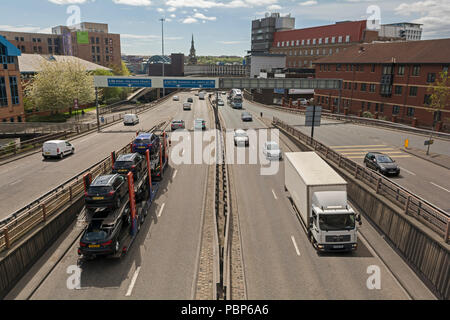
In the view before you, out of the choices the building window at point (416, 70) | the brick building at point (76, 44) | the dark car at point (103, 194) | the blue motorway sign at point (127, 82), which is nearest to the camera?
the dark car at point (103, 194)

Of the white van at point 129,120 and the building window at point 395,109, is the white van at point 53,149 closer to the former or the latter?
the white van at point 129,120

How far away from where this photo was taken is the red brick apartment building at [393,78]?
54.1m

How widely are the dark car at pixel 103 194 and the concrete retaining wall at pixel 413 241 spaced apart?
15.3m

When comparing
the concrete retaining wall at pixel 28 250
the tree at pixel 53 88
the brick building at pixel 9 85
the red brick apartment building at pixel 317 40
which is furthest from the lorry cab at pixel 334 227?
the red brick apartment building at pixel 317 40

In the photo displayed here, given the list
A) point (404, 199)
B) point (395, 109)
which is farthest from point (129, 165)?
point (395, 109)

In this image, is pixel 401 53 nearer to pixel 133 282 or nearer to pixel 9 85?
pixel 133 282

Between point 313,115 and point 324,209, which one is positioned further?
point 313,115

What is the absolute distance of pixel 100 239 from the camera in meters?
15.5

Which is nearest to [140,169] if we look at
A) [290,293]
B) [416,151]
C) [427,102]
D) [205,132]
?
[290,293]

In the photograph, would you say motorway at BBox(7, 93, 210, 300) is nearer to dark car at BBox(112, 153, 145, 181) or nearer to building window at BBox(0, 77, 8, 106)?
dark car at BBox(112, 153, 145, 181)

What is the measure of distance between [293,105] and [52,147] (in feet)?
225

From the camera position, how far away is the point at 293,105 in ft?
297

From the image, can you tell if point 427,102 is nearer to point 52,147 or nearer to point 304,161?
point 304,161

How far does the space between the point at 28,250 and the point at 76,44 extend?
139132 millimetres
